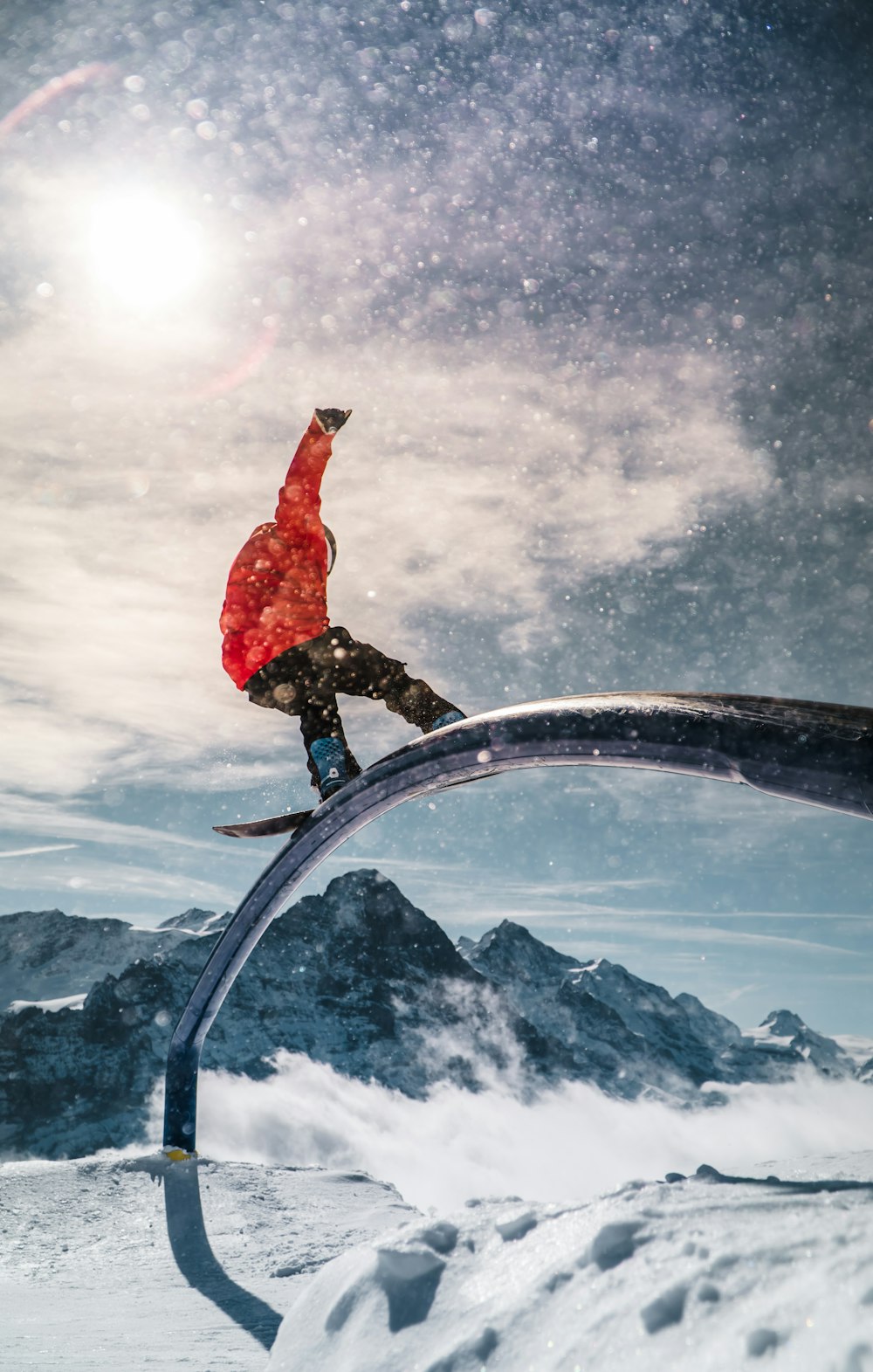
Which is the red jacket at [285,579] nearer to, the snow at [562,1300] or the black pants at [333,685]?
the black pants at [333,685]

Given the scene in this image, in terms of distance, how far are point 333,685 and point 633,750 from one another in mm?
3428

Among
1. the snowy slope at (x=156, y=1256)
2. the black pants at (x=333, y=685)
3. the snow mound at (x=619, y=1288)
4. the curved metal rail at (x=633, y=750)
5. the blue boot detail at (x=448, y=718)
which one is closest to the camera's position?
the snow mound at (x=619, y=1288)

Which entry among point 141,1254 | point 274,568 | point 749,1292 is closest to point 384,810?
point 274,568

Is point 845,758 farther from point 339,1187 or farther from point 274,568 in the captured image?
point 339,1187

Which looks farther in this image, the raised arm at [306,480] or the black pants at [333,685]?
the raised arm at [306,480]

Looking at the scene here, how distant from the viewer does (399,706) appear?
5.80m

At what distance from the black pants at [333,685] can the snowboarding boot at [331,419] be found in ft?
5.40

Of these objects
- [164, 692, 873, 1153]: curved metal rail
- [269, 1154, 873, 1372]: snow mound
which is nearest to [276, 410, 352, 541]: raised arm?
[164, 692, 873, 1153]: curved metal rail

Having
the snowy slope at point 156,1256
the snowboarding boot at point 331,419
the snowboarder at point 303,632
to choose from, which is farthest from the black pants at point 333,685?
the snowy slope at point 156,1256

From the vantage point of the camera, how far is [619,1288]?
139 cm

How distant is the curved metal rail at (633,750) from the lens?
2223mm

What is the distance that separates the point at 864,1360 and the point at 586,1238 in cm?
67

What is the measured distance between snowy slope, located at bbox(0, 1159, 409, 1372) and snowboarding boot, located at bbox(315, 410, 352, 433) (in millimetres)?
5587

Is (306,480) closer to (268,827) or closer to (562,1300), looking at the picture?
(268,827)
